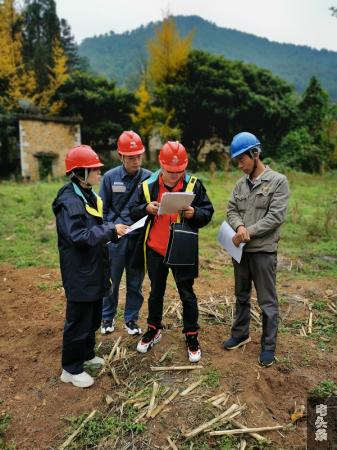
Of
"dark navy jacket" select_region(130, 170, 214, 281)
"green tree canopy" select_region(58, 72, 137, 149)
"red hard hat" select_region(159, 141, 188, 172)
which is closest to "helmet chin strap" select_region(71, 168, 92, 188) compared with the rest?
"dark navy jacket" select_region(130, 170, 214, 281)

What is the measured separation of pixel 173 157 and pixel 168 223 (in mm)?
685

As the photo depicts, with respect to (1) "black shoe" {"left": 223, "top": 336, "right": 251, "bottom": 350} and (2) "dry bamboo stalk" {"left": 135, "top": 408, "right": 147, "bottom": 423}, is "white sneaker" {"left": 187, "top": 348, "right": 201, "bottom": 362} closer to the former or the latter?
(1) "black shoe" {"left": 223, "top": 336, "right": 251, "bottom": 350}

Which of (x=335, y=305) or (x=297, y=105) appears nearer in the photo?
(x=335, y=305)

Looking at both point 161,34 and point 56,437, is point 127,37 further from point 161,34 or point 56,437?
point 56,437

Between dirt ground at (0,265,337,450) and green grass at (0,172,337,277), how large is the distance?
2.36 meters

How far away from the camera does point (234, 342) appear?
4.36m

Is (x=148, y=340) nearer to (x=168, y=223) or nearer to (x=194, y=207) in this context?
(x=168, y=223)

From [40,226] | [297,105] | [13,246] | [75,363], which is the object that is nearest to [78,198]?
[75,363]

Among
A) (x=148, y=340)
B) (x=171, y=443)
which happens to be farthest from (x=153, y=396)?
(x=148, y=340)

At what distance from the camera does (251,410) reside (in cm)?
339

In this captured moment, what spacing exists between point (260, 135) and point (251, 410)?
89.0 feet

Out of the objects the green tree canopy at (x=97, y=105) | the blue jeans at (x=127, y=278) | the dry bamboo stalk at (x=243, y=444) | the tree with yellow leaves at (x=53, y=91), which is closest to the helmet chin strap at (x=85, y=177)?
the blue jeans at (x=127, y=278)

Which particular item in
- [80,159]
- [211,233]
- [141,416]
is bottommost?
[211,233]

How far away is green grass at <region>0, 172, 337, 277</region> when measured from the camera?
7797 millimetres
